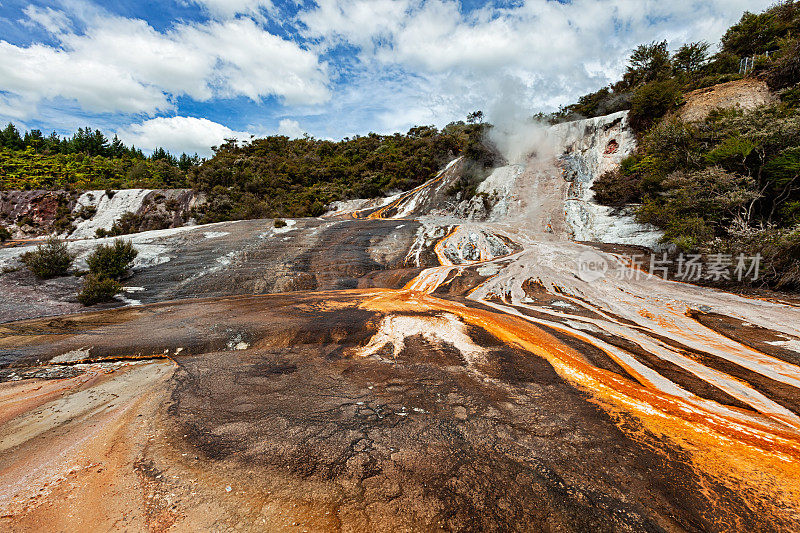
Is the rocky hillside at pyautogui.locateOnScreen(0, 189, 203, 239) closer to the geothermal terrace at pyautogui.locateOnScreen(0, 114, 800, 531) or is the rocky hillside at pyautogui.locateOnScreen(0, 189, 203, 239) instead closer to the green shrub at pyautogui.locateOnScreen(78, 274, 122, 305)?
the geothermal terrace at pyautogui.locateOnScreen(0, 114, 800, 531)

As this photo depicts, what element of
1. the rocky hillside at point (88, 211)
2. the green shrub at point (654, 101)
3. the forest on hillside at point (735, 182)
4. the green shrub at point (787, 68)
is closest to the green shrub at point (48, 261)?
the rocky hillside at point (88, 211)

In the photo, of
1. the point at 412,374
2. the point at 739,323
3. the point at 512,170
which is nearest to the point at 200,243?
the point at 412,374

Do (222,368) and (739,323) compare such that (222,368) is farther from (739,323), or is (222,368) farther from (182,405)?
(739,323)

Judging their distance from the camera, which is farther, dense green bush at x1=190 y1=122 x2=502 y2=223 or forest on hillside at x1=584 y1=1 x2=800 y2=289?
dense green bush at x1=190 y1=122 x2=502 y2=223

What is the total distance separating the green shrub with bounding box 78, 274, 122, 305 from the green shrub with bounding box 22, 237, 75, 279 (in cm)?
276

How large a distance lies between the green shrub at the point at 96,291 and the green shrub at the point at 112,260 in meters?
0.86

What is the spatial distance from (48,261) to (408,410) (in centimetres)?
1479

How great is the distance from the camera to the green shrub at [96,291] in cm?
928

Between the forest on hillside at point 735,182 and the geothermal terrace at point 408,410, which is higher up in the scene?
the forest on hillside at point 735,182

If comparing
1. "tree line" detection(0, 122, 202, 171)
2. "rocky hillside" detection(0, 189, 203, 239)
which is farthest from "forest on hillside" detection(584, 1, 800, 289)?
"tree line" detection(0, 122, 202, 171)

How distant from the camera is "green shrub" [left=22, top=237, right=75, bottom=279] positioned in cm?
1080

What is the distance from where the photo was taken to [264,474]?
8.44ft

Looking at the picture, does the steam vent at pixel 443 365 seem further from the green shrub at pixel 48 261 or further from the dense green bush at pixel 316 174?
the dense green bush at pixel 316 174

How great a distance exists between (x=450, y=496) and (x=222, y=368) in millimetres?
4165
